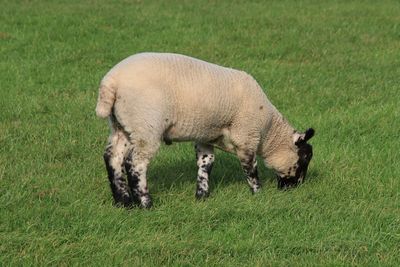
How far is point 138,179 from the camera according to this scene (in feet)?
26.3

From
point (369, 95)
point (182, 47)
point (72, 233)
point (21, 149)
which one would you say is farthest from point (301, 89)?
point (72, 233)

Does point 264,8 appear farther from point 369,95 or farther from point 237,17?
point 369,95

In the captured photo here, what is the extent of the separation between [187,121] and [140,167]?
2.25ft

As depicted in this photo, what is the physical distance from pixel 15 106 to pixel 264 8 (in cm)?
1024

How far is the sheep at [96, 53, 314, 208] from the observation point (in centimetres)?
782

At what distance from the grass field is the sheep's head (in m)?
0.17

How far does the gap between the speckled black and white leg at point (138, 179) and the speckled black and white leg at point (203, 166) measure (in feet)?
2.35

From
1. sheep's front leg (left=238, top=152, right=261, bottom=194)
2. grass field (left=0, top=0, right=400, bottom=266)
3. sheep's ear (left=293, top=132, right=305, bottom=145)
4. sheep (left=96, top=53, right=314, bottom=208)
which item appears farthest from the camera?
sheep's ear (left=293, top=132, right=305, bottom=145)

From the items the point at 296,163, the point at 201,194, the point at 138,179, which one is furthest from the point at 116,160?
the point at 296,163

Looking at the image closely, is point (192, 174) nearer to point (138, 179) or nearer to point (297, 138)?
point (297, 138)

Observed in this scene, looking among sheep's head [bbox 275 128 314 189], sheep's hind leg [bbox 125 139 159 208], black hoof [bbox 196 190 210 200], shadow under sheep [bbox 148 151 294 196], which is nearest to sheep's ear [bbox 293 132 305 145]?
sheep's head [bbox 275 128 314 189]

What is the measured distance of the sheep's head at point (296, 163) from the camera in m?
9.02

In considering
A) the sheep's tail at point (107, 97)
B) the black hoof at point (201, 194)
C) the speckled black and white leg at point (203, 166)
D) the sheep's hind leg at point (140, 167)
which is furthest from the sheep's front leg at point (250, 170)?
the sheep's tail at point (107, 97)

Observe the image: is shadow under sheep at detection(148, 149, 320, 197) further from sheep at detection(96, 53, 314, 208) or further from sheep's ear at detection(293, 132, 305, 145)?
sheep's ear at detection(293, 132, 305, 145)
